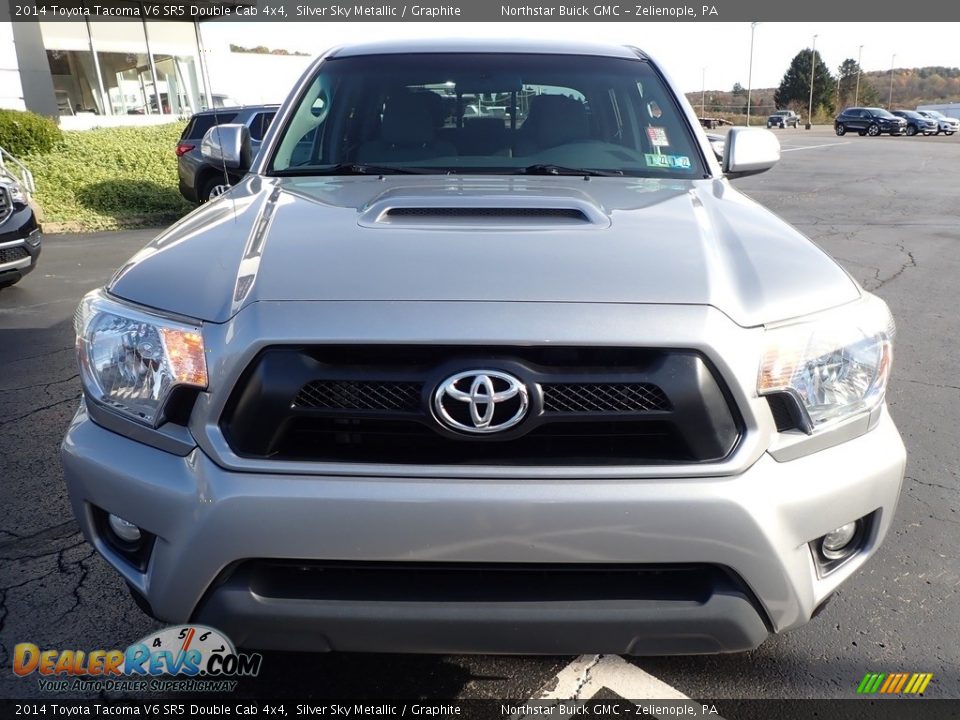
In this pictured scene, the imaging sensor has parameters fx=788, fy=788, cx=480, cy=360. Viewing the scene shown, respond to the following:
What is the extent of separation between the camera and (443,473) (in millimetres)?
1661

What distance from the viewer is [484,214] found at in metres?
2.19

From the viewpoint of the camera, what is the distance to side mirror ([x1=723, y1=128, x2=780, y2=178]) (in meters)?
3.22

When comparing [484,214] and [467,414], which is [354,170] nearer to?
[484,214]

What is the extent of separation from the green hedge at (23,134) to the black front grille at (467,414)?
15.1 meters

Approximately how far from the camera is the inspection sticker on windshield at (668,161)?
2.93m

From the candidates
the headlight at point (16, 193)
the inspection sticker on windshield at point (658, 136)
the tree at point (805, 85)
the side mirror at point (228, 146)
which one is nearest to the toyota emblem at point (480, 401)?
the inspection sticker on windshield at point (658, 136)

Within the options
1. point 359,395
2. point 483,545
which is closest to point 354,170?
point 359,395

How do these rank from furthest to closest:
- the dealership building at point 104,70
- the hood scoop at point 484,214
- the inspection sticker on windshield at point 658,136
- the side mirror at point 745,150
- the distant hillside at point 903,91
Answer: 1. the distant hillside at point 903,91
2. the dealership building at point 104,70
3. the side mirror at point 745,150
4. the inspection sticker on windshield at point 658,136
5. the hood scoop at point 484,214

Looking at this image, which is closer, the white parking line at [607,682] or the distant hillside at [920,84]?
the white parking line at [607,682]

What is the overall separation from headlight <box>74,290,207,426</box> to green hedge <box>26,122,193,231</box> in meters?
11.1

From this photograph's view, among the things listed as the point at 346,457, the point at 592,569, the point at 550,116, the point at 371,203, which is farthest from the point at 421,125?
the point at 592,569

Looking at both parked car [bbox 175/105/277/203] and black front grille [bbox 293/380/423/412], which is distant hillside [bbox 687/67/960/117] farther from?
black front grille [bbox 293/380/423/412]

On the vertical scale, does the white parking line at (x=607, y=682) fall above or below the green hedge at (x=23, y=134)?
below

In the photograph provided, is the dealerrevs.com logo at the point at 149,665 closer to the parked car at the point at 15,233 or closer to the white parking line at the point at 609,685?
the white parking line at the point at 609,685
